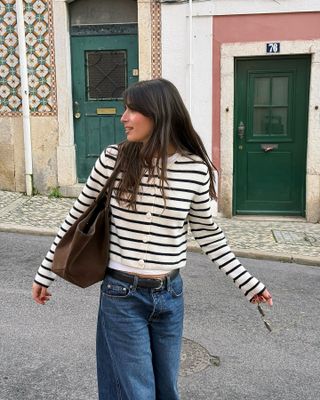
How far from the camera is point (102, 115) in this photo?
368 inches

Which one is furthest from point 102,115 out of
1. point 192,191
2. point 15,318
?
point 192,191

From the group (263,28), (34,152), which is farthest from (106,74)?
(263,28)

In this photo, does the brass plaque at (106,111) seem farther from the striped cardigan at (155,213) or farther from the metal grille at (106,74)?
the striped cardigan at (155,213)

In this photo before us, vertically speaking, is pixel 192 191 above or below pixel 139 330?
above

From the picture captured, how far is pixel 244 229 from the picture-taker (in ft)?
25.9

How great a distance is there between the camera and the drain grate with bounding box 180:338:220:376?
12.1ft

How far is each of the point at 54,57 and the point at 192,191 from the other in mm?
7307

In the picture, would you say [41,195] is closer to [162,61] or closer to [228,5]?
[162,61]

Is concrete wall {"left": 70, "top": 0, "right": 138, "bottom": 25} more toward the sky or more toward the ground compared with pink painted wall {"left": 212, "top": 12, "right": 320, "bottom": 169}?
more toward the sky

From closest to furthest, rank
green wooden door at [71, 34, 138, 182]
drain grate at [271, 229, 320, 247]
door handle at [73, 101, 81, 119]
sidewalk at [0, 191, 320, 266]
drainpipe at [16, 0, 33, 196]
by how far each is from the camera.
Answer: sidewalk at [0, 191, 320, 266], drain grate at [271, 229, 320, 247], drainpipe at [16, 0, 33, 196], green wooden door at [71, 34, 138, 182], door handle at [73, 101, 81, 119]

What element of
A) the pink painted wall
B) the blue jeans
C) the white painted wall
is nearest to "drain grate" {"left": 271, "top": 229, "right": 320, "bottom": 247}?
the white painted wall

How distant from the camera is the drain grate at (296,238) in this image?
284 inches

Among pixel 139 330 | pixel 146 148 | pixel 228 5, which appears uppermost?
pixel 228 5

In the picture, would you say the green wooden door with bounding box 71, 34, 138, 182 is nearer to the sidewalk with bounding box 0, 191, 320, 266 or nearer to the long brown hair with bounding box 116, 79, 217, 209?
the sidewalk with bounding box 0, 191, 320, 266
